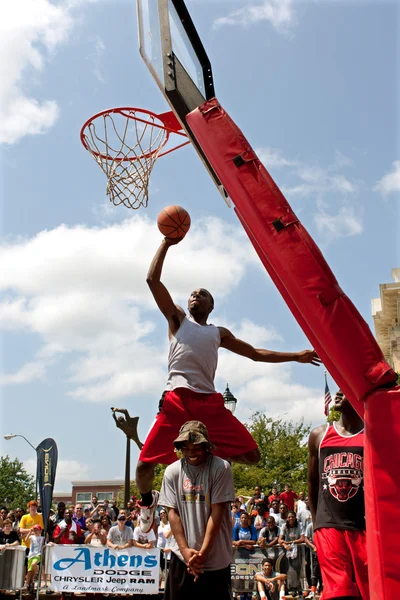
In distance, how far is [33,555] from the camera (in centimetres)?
1419

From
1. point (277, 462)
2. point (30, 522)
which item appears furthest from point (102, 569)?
point (277, 462)

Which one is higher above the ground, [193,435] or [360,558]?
[193,435]

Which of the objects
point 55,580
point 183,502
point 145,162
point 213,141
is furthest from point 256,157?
point 55,580

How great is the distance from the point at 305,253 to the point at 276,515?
12358 millimetres

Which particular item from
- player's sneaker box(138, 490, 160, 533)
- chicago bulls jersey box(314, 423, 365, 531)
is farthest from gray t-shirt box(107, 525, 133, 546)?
chicago bulls jersey box(314, 423, 365, 531)

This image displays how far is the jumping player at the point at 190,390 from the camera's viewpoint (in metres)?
6.17

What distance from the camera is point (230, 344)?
6.93 meters

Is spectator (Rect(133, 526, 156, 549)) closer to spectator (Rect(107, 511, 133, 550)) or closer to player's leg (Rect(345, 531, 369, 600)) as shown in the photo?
spectator (Rect(107, 511, 133, 550))

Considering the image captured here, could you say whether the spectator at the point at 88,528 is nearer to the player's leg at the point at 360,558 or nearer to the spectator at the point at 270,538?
the spectator at the point at 270,538

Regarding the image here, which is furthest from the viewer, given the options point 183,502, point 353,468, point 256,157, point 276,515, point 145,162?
point 276,515

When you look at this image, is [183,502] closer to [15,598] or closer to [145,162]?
[145,162]

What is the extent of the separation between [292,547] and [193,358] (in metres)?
8.21

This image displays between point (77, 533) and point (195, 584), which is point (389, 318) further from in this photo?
point (195, 584)

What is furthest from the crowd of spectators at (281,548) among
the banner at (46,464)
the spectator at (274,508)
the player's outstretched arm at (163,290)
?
the player's outstretched arm at (163,290)
